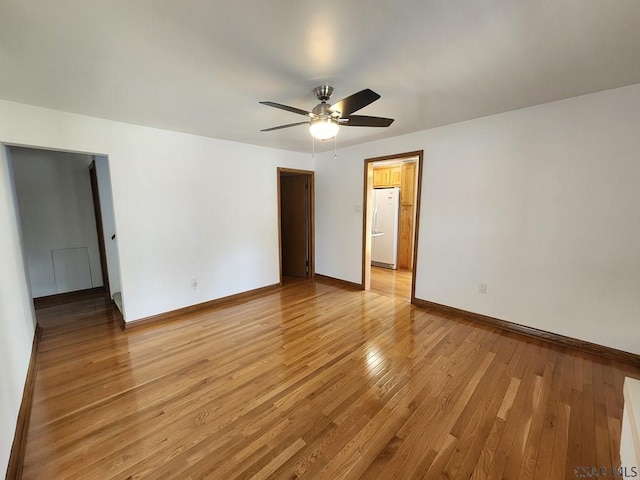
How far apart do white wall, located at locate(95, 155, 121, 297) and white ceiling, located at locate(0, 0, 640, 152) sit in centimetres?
94

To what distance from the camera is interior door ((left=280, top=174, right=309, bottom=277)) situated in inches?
192

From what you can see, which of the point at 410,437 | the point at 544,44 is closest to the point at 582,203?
the point at 544,44

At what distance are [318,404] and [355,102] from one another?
2.11 m

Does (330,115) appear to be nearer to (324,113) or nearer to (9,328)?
(324,113)

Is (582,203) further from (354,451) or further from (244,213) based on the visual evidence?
(244,213)

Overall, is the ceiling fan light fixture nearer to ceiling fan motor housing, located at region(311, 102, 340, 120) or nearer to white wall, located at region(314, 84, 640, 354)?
ceiling fan motor housing, located at region(311, 102, 340, 120)

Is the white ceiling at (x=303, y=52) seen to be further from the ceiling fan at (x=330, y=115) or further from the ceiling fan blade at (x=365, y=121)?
the ceiling fan blade at (x=365, y=121)

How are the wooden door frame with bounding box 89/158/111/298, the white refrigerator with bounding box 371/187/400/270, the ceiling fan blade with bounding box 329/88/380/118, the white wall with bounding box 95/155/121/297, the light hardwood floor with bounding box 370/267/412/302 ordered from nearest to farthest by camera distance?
1. the ceiling fan blade with bounding box 329/88/380/118
2. the white wall with bounding box 95/155/121/297
3. the wooden door frame with bounding box 89/158/111/298
4. the light hardwood floor with bounding box 370/267/412/302
5. the white refrigerator with bounding box 371/187/400/270

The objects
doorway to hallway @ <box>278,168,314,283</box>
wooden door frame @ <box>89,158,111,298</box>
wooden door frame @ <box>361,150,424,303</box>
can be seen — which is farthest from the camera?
doorway to hallway @ <box>278,168,314,283</box>

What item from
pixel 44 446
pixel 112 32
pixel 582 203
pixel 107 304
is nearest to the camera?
pixel 112 32

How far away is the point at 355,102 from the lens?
175 cm

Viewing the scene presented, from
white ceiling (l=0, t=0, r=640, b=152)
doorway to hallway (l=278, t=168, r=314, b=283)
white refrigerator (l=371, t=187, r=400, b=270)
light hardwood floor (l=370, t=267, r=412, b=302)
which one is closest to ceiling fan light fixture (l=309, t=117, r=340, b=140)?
white ceiling (l=0, t=0, r=640, b=152)

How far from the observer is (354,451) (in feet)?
4.79

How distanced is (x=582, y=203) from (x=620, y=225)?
12.4 inches
